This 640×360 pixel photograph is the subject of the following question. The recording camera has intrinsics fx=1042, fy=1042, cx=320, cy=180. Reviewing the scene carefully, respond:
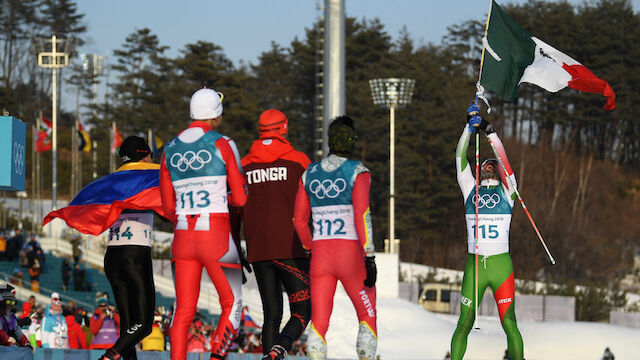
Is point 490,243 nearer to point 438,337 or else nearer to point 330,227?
point 330,227

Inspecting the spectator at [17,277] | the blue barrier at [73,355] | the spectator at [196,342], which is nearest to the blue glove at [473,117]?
the blue barrier at [73,355]

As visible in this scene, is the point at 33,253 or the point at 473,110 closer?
the point at 473,110

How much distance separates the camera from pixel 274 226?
880 centimetres

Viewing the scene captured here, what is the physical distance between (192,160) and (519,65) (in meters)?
4.07

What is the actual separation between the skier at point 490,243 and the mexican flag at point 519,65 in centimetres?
82

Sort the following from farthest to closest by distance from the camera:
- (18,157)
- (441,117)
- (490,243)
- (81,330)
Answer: (441,117) → (81,330) → (18,157) → (490,243)

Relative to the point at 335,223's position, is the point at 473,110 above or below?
above

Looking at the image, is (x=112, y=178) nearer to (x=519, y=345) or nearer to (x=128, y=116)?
(x=519, y=345)

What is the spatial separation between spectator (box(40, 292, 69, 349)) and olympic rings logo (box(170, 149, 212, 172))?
26.0 ft

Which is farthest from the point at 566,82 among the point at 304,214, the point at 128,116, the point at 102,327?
the point at 128,116

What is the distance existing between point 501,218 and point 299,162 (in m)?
2.30

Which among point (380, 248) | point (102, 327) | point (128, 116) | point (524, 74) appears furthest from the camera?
point (128, 116)

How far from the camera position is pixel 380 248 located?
70.6 metres

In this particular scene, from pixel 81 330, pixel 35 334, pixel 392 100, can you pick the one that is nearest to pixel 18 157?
pixel 35 334
